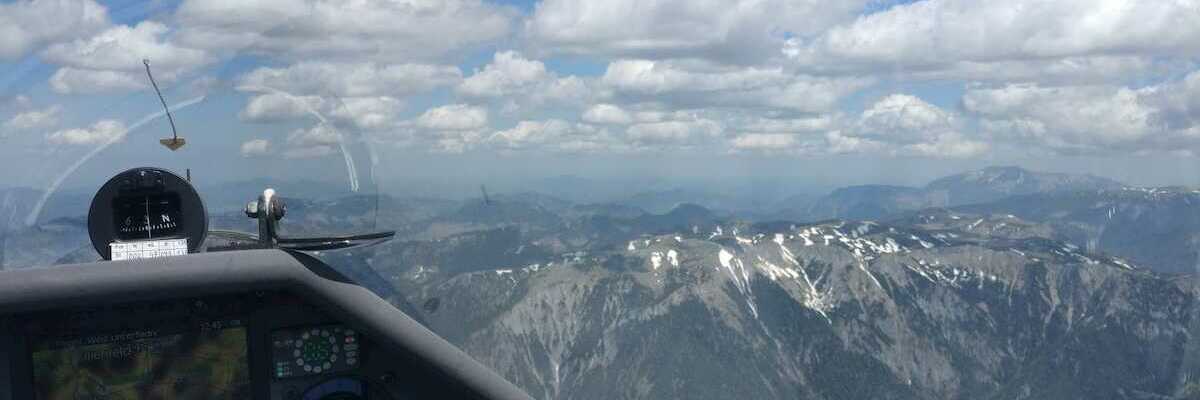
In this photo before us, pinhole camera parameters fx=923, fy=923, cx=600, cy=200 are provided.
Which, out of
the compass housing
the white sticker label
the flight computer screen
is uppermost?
the compass housing

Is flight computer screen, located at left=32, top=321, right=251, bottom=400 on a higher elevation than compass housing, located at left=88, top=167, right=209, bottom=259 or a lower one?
lower

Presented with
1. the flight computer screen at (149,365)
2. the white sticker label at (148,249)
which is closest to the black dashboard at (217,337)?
the flight computer screen at (149,365)

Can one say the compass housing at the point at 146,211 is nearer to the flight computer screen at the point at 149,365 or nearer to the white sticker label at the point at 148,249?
the white sticker label at the point at 148,249

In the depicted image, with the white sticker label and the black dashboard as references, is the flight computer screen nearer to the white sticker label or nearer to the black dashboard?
the black dashboard

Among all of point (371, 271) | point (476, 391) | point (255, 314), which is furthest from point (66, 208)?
point (476, 391)

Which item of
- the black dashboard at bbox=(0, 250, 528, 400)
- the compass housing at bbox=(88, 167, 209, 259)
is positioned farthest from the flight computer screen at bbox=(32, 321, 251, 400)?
the compass housing at bbox=(88, 167, 209, 259)

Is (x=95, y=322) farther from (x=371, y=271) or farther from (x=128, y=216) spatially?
(x=371, y=271)

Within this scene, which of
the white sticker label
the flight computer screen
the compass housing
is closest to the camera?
the white sticker label

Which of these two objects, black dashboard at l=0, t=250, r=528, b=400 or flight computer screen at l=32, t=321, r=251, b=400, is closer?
black dashboard at l=0, t=250, r=528, b=400

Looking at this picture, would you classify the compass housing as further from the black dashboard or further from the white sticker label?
→ the black dashboard

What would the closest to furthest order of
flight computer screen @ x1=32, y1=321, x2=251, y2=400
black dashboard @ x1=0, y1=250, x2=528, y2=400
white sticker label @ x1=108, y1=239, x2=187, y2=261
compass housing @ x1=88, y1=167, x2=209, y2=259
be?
black dashboard @ x1=0, y1=250, x2=528, y2=400
white sticker label @ x1=108, y1=239, x2=187, y2=261
compass housing @ x1=88, y1=167, x2=209, y2=259
flight computer screen @ x1=32, y1=321, x2=251, y2=400
